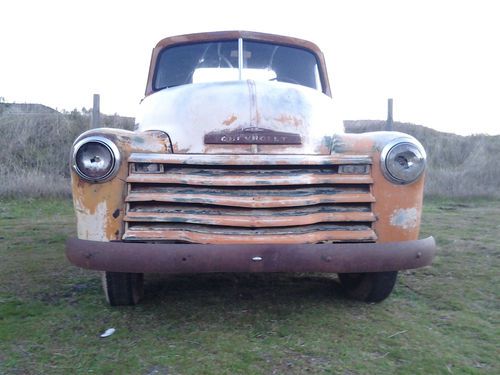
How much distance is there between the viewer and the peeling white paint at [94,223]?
9.75 ft

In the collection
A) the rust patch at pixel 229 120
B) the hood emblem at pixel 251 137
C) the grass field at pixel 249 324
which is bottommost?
the grass field at pixel 249 324

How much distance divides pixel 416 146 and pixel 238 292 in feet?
5.62

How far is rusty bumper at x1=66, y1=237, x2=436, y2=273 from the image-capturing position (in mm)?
2764

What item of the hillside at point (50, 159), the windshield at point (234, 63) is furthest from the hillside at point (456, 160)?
the windshield at point (234, 63)

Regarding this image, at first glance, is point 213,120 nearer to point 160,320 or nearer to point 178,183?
point 178,183

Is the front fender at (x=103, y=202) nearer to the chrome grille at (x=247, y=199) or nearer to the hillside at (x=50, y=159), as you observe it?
the chrome grille at (x=247, y=199)

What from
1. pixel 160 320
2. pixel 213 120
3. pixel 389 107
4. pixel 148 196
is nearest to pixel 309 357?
pixel 160 320

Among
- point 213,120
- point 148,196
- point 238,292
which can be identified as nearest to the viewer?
point 148,196

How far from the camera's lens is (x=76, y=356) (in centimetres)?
276

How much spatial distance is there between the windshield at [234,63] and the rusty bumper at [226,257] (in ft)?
6.83

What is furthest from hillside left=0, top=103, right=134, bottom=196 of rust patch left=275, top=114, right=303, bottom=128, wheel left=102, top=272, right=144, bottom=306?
rust patch left=275, top=114, right=303, bottom=128

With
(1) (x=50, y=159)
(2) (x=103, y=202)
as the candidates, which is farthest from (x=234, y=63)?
(1) (x=50, y=159)

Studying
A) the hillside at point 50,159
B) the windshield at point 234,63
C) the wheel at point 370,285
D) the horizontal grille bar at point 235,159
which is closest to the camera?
the horizontal grille bar at point 235,159

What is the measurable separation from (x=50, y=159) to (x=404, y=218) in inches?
430
